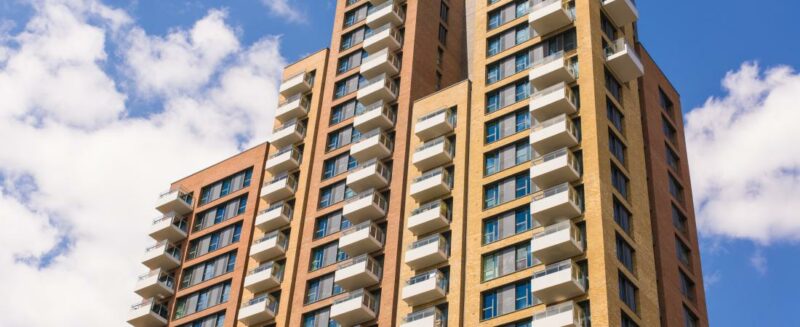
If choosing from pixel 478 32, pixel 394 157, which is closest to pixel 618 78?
pixel 478 32

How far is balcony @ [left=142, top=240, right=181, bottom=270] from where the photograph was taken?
100062mm

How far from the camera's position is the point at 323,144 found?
317 ft

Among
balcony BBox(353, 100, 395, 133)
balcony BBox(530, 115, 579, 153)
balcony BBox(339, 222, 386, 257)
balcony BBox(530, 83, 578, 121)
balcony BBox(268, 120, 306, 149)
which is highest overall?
balcony BBox(268, 120, 306, 149)

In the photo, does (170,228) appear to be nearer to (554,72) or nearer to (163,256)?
(163,256)

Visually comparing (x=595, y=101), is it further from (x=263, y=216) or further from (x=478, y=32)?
(x=263, y=216)

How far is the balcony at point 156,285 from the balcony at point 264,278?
11.3 meters

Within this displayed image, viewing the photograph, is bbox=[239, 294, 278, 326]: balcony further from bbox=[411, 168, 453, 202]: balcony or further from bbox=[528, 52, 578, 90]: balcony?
bbox=[528, 52, 578, 90]: balcony

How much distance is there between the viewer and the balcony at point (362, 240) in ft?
274

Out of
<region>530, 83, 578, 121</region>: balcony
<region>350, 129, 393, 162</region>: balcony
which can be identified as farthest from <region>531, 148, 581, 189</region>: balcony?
<region>350, 129, 393, 162</region>: balcony

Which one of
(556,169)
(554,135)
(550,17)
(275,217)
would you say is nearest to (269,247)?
(275,217)

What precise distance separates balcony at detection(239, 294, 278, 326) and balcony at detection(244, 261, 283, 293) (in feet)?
3.62

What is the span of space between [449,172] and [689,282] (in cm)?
1956

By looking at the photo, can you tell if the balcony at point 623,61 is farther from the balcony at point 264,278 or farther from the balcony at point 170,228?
the balcony at point 170,228

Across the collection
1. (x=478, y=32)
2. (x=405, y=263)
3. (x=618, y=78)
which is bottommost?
(x=405, y=263)
